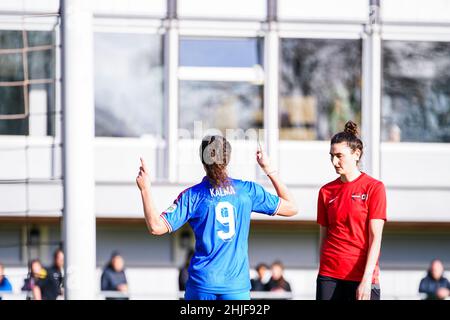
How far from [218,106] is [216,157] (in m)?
11.3

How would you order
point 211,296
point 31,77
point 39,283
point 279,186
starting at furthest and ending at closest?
point 31,77
point 39,283
point 279,186
point 211,296

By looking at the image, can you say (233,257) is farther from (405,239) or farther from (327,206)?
(405,239)

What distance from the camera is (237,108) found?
17.2 m

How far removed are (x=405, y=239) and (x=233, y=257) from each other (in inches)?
488

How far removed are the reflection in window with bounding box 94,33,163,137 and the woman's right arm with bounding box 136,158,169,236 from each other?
11.2 metres

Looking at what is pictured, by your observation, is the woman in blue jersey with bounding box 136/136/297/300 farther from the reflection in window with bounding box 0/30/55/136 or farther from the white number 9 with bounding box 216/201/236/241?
the reflection in window with bounding box 0/30/55/136

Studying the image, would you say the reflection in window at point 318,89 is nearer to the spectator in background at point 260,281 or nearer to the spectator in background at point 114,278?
the spectator in background at point 260,281

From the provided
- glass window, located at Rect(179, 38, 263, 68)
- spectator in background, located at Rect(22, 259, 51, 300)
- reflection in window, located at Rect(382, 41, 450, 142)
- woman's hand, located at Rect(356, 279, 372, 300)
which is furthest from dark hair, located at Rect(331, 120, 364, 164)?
reflection in window, located at Rect(382, 41, 450, 142)

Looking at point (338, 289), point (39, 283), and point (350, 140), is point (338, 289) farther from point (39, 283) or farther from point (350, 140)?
point (39, 283)

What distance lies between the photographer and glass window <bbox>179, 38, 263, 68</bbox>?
17047 mm

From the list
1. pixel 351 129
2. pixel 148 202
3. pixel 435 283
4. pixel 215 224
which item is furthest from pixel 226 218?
pixel 435 283

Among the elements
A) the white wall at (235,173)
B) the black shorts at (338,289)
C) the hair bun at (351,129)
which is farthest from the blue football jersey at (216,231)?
the white wall at (235,173)

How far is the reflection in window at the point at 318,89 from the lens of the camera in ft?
57.1

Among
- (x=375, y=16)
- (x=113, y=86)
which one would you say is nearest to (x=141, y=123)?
(x=113, y=86)
